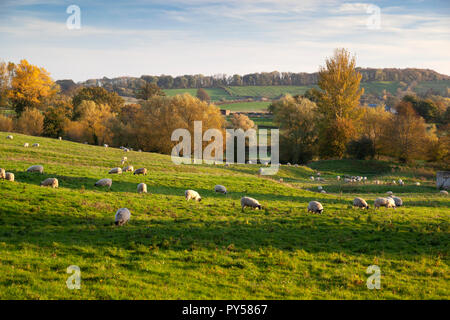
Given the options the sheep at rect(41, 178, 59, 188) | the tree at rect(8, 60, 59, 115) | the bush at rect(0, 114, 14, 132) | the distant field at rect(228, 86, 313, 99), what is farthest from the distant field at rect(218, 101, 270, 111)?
the sheep at rect(41, 178, 59, 188)

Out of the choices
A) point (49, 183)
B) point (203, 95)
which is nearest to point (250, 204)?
point (49, 183)

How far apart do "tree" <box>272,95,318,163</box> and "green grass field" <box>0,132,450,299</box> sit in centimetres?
5243

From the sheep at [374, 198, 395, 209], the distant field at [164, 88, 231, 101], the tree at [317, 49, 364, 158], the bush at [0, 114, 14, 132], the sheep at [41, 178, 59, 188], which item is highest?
the distant field at [164, 88, 231, 101]

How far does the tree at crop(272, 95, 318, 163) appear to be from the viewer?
248ft

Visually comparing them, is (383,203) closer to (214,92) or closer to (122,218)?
(122,218)

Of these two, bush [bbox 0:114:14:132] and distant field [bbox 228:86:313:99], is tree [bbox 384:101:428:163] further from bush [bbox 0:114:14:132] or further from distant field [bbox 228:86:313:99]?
distant field [bbox 228:86:313:99]

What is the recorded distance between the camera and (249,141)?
9212cm

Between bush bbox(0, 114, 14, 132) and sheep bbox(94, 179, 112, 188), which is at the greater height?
bush bbox(0, 114, 14, 132)

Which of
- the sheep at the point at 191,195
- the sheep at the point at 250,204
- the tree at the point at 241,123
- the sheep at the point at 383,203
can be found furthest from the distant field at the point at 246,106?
the sheep at the point at 250,204

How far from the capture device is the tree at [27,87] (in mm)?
84438

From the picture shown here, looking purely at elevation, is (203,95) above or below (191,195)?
above

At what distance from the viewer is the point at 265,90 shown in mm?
174625

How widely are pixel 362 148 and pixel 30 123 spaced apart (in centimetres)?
6700

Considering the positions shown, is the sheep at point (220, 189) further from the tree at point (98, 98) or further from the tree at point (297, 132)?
the tree at point (98, 98)
